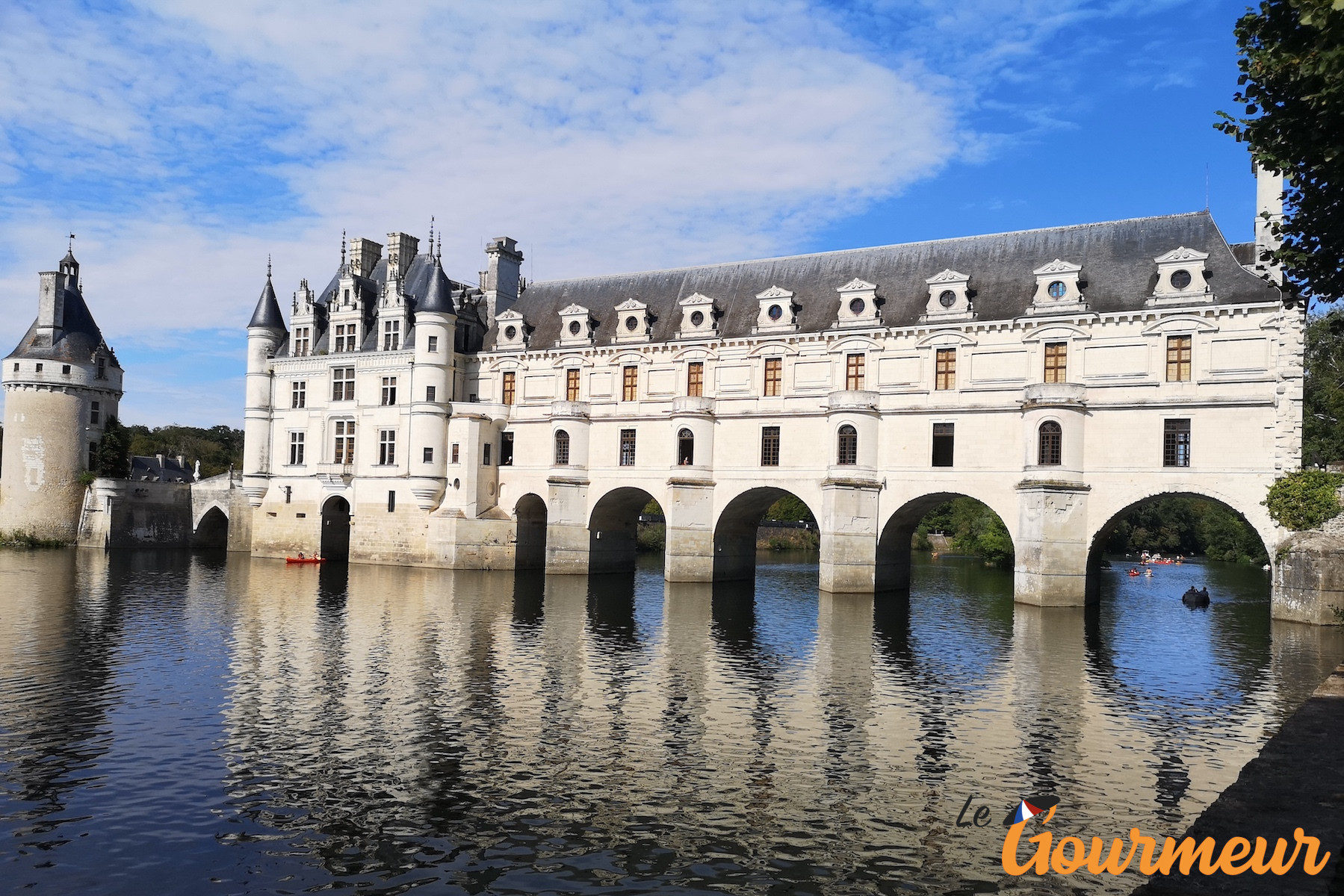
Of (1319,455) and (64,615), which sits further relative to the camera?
(1319,455)

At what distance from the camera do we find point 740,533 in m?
50.9

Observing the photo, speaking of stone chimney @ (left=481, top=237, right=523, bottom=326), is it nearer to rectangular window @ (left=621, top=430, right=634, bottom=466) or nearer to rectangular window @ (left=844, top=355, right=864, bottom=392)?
rectangular window @ (left=621, top=430, right=634, bottom=466)

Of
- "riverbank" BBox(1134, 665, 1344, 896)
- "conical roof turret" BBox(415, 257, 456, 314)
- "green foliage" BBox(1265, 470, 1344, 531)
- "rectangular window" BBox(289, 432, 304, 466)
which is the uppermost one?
"conical roof turret" BBox(415, 257, 456, 314)

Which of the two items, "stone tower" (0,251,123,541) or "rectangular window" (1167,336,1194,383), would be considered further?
"stone tower" (0,251,123,541)

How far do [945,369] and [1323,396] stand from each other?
2298cm

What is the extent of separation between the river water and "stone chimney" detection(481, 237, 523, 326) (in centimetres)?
2703

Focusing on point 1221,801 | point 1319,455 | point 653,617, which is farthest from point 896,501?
point 1221,801

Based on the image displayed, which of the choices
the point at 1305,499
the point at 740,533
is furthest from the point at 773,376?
the point at 1305,499

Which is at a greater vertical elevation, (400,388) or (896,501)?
(400,388)

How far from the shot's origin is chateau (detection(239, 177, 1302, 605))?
38.5 meters

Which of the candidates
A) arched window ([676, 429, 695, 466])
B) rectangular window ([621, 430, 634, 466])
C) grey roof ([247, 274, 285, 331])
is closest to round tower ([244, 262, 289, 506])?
grey roof ([247, 274, 285, 331])

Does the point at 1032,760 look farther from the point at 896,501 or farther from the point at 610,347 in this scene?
the point at 610,347

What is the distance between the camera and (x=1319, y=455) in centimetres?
4872

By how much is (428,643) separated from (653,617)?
9.86 m
